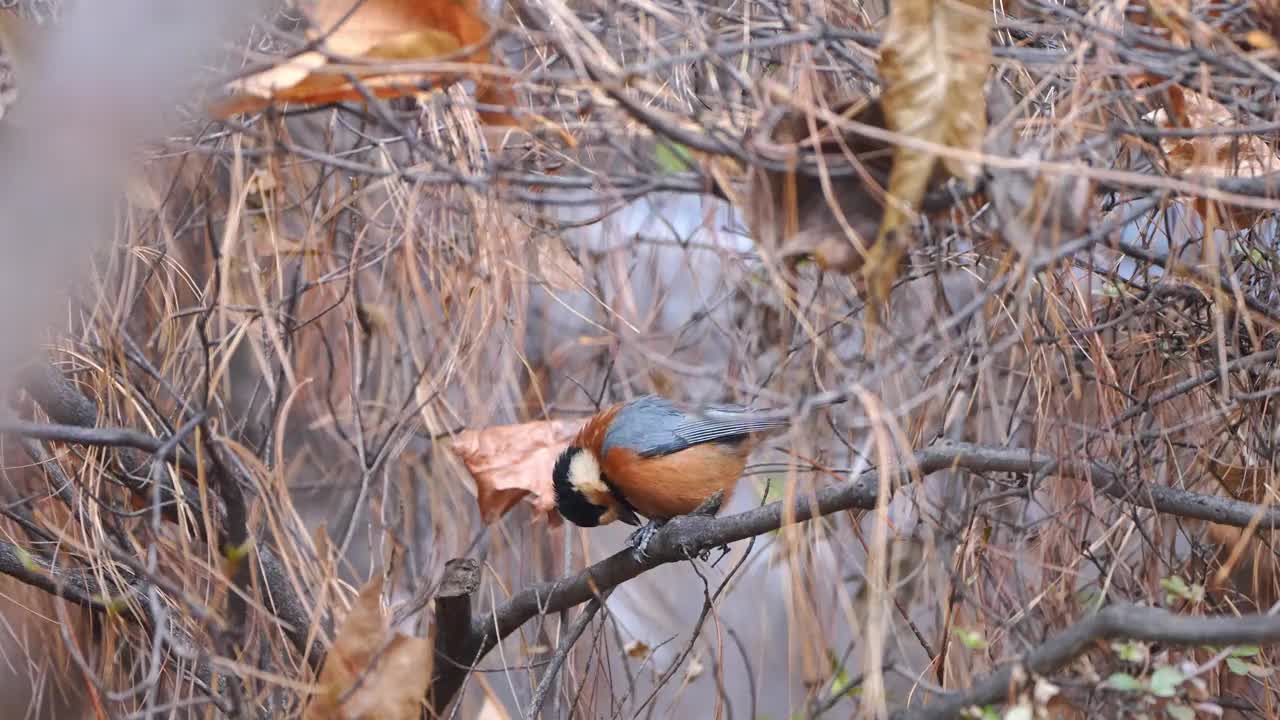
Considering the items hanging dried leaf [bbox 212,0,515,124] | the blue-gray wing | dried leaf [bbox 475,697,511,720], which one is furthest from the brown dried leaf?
hanging dried leaf [bbox 212,0,515,124]

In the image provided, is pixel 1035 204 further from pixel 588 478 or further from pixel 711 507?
pixel 588 478

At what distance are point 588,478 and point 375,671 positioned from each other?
3.75ft

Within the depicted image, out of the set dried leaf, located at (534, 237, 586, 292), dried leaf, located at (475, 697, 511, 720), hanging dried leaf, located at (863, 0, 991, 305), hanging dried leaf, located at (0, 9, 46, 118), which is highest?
hanging dried leaf, located at (0, 9, 46, 118)

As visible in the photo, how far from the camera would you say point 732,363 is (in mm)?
3318

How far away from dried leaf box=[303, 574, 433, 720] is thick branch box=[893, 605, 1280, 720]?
2.83 feet

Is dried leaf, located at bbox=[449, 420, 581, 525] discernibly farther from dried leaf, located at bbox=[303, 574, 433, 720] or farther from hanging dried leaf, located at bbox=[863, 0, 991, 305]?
hanging dried leaf, located at bbox=[863, 0, 991, 305]

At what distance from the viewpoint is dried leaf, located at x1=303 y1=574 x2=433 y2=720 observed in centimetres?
192

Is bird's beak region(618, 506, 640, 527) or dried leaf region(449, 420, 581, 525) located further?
bird's beak region(618, 506, 640, 527)

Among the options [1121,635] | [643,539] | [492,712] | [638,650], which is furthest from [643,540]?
[1121,635]

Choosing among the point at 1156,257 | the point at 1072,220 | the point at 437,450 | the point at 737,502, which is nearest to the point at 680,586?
the point at 737,502

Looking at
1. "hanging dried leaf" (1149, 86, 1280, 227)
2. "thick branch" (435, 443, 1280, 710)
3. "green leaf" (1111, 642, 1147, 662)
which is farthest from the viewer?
"thick branch" (435, 443, 1280, 710)

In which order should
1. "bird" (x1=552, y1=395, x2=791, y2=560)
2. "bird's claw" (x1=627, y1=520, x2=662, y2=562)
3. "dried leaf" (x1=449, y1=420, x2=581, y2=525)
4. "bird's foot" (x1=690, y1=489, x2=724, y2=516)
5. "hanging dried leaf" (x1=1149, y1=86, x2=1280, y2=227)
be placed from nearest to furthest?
"hanging dried leaf" (x1=1149, y1=86, x2=1280, y2=227)
"bird's claw" (x1=627, y1=520, x2=662, y2=562)
"dried leaf" (x1=449, y1=420, x2=581, y2=525)
"bird's foot" (x1=690, y1=489, x2=724, y2=516)
"bird" (x1=552, y1=395, x2=791, y2=560)

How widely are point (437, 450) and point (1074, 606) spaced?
1699 mm

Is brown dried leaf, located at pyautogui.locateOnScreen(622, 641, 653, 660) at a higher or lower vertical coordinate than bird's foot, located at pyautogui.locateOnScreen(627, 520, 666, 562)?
lower
